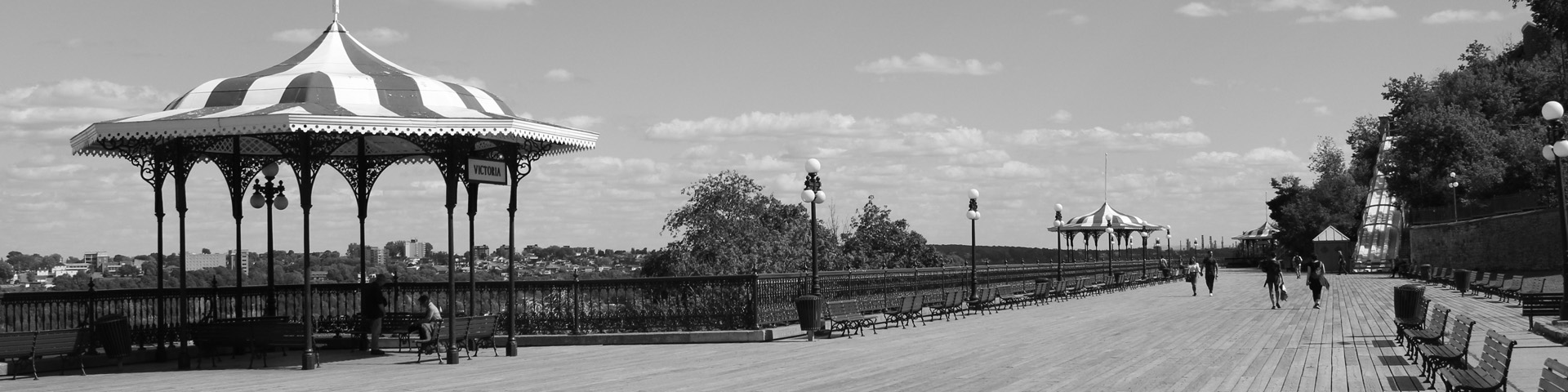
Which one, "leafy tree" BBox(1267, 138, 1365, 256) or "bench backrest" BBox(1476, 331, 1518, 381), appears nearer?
"bench backrest" BBox(1476, 331, 1518, 381)

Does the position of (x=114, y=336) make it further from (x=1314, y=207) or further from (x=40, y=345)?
(x=1314, y=207)

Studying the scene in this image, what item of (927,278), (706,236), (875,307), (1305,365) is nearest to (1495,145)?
(706,236)

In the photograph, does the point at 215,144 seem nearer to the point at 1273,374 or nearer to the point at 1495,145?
the point at 1273,374

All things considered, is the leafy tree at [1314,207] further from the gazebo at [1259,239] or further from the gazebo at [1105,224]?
the gazebo at [1105,224]

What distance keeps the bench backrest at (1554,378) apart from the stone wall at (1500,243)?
142ft

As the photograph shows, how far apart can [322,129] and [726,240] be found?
32.7 meters

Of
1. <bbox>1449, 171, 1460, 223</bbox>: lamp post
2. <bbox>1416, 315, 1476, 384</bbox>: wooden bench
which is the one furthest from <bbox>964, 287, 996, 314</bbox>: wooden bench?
<bbox>1449, 171, 1460, 223</bbox>: lamp post

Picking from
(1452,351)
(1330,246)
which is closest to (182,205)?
(1452,351)

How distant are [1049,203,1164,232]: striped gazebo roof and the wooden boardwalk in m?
35.0

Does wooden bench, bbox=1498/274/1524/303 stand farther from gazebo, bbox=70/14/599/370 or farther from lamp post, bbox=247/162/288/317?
lamp post, bbox=247/162/288/317

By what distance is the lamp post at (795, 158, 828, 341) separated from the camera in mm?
21672

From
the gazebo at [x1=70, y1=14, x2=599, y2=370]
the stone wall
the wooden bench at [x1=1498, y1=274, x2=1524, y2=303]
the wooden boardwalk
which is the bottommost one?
the wooden boardwalk

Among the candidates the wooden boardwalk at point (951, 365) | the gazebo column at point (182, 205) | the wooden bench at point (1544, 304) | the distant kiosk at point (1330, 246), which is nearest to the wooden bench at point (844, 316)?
the wooden boardwalk at point (951, 365)

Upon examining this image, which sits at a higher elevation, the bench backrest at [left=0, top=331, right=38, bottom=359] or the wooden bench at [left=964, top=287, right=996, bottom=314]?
the bench backrest at [left=0, top=331, right=38, bottom=359]
